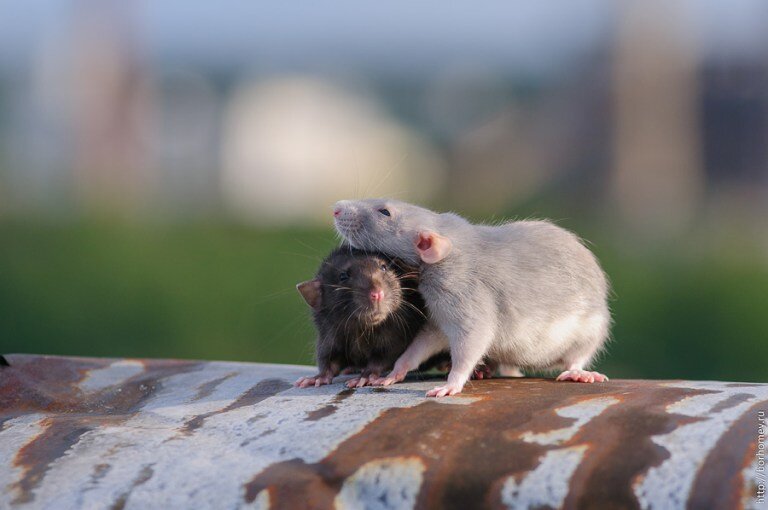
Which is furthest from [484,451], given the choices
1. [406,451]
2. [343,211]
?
[343,211]

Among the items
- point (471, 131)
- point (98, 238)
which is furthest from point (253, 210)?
point (471, 131)

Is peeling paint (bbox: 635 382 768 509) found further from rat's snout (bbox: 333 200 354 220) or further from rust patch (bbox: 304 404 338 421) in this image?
rat's snout (bbox: 333 200 354 220)

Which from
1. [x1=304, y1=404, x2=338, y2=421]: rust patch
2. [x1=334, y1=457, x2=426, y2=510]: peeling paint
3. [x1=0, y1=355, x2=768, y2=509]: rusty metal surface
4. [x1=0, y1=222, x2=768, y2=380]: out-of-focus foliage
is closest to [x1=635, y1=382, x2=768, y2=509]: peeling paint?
[x1=0, y1=355, x2=768, y2=509]: rusty metal surface

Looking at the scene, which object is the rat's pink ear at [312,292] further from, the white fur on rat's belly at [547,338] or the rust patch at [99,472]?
the rust patch at [99,472]

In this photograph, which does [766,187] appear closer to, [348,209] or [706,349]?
[706,349]

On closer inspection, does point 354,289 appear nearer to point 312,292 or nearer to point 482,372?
point 312,292

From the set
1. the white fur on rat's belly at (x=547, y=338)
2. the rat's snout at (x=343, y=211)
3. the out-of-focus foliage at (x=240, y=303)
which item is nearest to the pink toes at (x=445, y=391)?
the white fur on rat's belly at (x=547, y=338)
